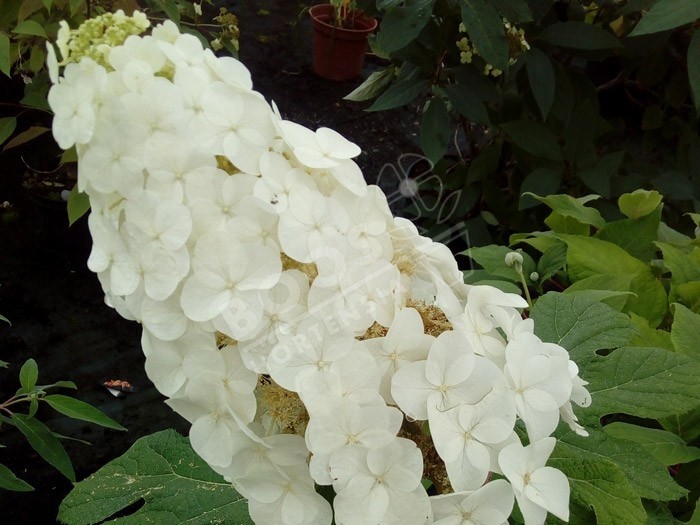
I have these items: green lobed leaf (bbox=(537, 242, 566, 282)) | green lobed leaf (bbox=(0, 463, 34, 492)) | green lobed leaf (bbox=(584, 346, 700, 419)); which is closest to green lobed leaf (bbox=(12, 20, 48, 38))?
green lobed leaf (bbox=(0, 463, 34, 492))

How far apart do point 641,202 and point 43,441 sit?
3.14 ft

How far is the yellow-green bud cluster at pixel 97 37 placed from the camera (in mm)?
452

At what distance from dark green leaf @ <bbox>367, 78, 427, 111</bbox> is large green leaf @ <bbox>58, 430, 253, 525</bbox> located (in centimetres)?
89

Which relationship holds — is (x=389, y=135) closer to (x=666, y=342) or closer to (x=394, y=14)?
(x=394, y=14)

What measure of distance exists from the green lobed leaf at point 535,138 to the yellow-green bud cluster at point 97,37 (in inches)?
49.0

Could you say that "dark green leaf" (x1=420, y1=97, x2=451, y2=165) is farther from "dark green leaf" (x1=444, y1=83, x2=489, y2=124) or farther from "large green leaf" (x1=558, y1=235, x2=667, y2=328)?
"large green leaf" (x1=558, y1=235, x2=667, y2=328)

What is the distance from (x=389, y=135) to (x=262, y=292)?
9.23ft

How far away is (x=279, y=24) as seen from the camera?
391cm

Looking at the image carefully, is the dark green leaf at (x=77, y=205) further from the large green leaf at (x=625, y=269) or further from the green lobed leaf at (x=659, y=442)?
the green lobed leaf at (x=659, y=442)

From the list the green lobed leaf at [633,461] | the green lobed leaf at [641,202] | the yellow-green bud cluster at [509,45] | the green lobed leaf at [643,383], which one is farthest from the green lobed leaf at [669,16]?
the green lobed leaf at [633,461]

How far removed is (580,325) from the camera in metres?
0.77

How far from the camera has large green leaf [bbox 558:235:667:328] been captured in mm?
927

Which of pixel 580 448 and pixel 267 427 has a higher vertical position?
pixel 267 427

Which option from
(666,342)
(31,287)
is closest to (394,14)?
(666,342)
